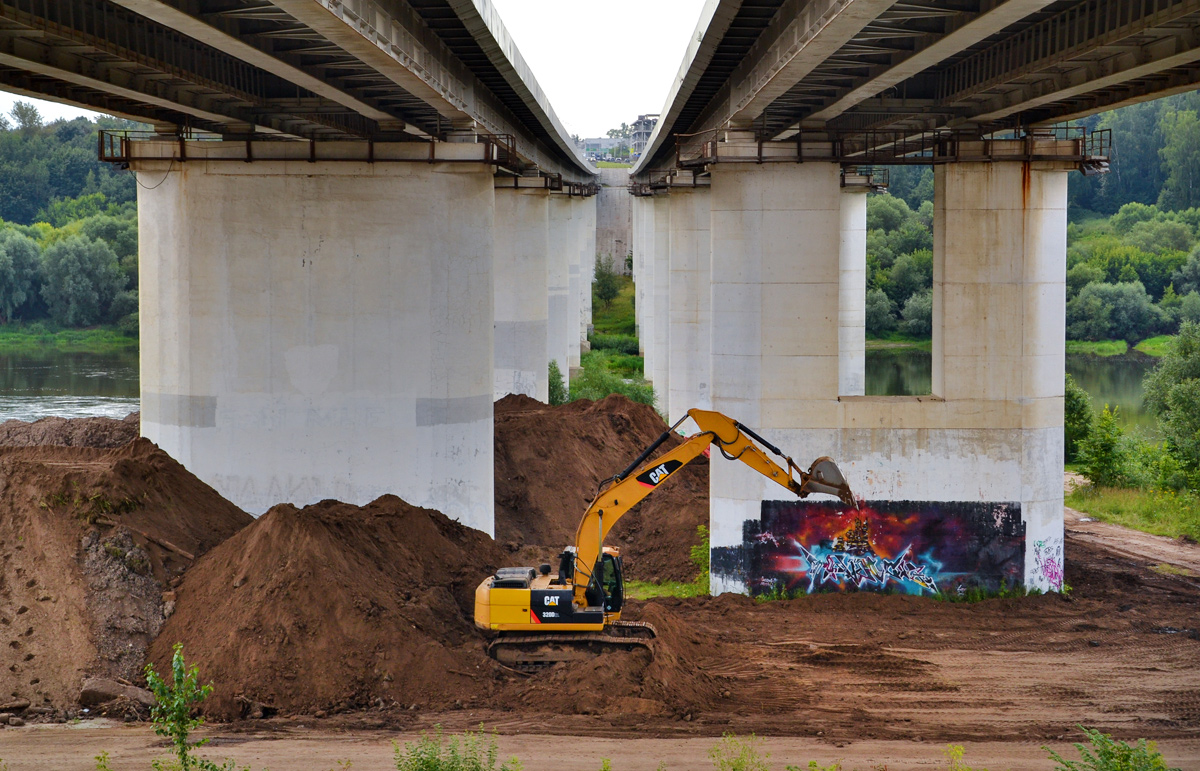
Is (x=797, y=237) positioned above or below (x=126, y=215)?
below

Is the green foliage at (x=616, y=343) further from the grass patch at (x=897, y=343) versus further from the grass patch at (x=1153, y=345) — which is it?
the grass patch at (x=1153, y=345)

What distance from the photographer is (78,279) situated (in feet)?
254

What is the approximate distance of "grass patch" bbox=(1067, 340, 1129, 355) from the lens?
79938 millimetres

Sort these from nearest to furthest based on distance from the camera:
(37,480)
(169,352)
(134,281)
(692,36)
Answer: (37,480) → (692,36) → (169,352) → (134,281)

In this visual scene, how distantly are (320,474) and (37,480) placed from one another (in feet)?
20.8

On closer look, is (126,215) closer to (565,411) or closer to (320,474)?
(565,411)

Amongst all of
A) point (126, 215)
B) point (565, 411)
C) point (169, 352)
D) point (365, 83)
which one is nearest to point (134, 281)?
point (126, 215)

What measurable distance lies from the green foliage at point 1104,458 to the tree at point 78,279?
61.5 meters

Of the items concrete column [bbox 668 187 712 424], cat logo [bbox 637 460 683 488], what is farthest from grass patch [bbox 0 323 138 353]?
cat logo [bbox 637 460 683 488]

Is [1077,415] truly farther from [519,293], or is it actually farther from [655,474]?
[655,474]

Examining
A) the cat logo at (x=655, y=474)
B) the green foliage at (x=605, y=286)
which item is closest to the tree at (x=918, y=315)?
the green foliage at (x=605, y=286)

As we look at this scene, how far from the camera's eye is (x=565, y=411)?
4009 cm

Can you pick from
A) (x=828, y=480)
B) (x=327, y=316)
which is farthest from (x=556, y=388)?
(x=828, y=480)

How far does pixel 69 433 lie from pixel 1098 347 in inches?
2732
